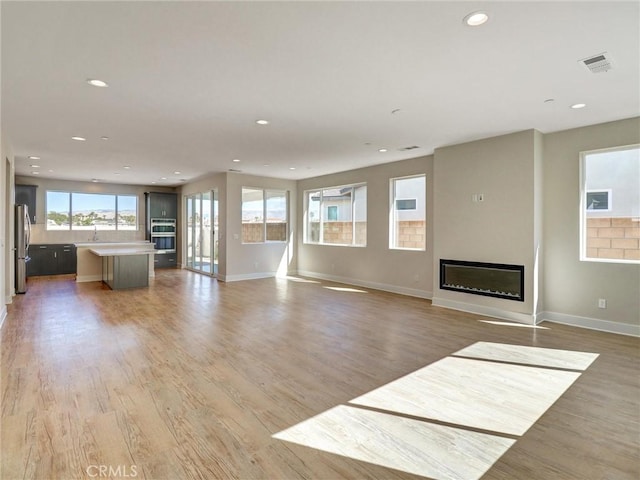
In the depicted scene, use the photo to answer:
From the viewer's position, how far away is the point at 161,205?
36.0 ft

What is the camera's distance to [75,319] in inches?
189

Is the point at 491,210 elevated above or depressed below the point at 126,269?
above

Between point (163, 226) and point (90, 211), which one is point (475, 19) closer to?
point (163, 226)

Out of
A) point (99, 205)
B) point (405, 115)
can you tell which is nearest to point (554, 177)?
point (405, 115)

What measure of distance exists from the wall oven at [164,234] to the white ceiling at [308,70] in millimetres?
5761

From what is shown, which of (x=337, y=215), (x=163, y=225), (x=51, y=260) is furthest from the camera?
(x=163, y=225)

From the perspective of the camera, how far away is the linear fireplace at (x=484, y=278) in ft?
15.9

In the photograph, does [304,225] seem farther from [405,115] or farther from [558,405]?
[558,405]

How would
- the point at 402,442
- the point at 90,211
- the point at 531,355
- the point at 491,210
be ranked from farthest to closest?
the point at 90,211
the point at 491,210
the point at 531,355
the point at 402,442

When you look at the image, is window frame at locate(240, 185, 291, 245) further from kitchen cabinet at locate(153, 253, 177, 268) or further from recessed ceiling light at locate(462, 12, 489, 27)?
recessed ceiling light at locate(462, 12, 489, 27)

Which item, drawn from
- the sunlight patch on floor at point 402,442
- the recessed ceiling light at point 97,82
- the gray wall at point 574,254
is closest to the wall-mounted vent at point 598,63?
the gray wall at point 574,254

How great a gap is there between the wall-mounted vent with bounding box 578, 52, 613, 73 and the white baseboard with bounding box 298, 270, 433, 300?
4251mm

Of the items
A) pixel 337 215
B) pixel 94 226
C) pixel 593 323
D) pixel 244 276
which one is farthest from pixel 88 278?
pixel 593 323

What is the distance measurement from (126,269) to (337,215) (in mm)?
4876
